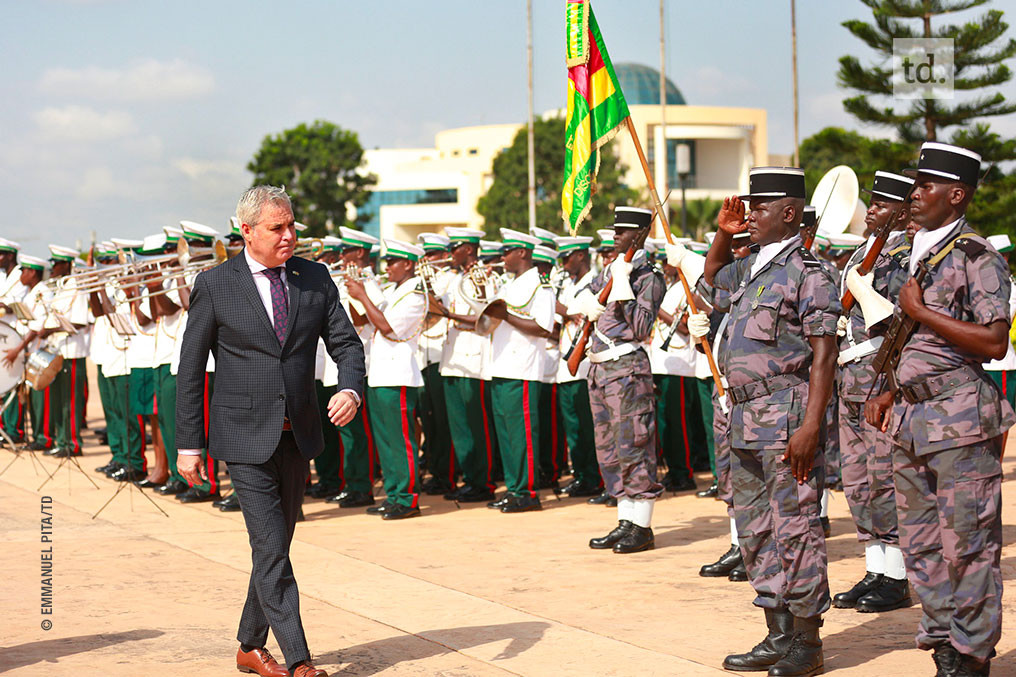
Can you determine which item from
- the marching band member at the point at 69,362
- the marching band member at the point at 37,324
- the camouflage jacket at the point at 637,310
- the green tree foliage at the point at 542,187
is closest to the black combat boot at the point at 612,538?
the camouflage jacket at the point at 637,310

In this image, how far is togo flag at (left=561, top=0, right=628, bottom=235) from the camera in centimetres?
752

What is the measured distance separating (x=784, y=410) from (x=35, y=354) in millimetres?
7444

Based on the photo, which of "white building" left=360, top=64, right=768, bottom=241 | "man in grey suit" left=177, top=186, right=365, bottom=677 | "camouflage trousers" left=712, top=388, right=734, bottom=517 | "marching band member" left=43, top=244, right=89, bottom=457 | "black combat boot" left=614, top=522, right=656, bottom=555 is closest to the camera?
"man in grey suit" left=177, top=186, right=365, bottom=677

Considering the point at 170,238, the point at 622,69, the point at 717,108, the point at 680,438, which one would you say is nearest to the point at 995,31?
the point at 680,438

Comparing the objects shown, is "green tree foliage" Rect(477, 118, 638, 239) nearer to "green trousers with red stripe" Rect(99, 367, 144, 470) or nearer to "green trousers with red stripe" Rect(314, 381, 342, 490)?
"green trousers with red stripe" Rect(99, 367, 144, 470)

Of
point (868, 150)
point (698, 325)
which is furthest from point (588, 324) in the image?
point (868, 150)

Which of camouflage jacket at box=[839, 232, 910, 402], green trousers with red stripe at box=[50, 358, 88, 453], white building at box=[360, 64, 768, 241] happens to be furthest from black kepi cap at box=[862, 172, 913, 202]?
white building at box=[360, 64, 768, 241]

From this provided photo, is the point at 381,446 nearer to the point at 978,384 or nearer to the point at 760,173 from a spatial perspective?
the point at 760,173

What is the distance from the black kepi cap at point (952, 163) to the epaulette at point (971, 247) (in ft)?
0.90

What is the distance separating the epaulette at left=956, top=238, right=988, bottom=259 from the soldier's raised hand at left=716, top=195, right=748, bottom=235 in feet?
3.79

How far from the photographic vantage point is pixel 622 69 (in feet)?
299

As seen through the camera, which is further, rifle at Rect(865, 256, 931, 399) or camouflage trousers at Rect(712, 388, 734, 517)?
camouflage trousers at Rect(712, 388, 734, 517)

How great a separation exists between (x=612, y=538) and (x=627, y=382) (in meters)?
1.05

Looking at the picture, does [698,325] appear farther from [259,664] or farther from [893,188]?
[259,664]
